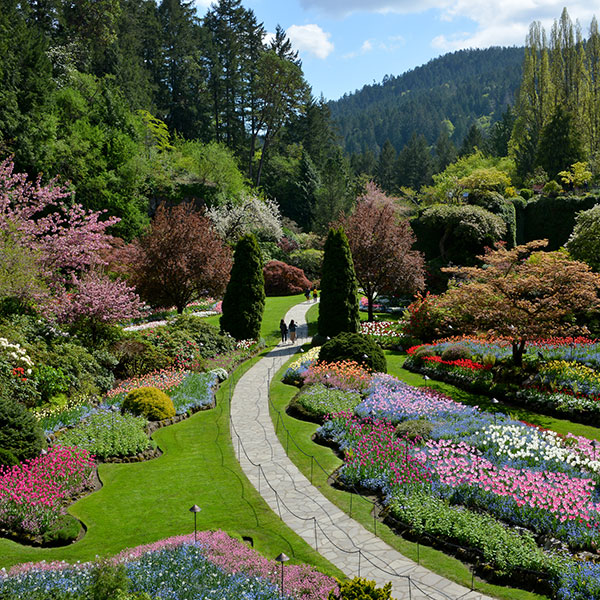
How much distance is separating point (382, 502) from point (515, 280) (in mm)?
10247

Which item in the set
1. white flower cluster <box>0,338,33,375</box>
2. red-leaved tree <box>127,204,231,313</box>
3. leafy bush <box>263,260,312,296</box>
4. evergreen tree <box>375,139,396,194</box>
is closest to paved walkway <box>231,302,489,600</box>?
white flower cluster <box>0,338,33,375</box>

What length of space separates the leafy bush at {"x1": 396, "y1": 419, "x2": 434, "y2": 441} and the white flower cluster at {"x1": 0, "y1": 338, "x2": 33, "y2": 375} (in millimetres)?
10008

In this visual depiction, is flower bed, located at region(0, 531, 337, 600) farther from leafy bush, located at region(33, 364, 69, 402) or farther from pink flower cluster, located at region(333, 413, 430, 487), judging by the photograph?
leafy bush, located at region(33, 364, 69, 402)

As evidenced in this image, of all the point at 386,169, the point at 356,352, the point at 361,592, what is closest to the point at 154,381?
the point at 356,352

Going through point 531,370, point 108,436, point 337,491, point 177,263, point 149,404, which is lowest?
point 337,491

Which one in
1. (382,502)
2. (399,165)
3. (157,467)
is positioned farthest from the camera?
(399,165)

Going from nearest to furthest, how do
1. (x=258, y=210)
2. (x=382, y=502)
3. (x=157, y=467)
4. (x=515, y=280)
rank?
(x=382, y=502) < (x=157, y=467) < (x=515, y=280) < (x=258, y=210)

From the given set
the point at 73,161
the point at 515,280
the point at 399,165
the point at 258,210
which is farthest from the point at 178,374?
the point at 399,165

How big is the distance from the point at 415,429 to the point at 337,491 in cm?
283

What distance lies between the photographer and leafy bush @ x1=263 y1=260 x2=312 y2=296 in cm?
4084

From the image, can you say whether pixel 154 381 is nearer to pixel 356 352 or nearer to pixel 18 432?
pixel 18 432

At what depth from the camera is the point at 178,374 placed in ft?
60.7

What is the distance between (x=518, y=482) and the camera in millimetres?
9945

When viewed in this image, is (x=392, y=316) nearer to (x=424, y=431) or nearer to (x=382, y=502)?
(x=424, y=431)
